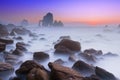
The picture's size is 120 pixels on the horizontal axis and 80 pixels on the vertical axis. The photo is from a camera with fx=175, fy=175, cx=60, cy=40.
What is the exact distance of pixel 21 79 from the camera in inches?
550

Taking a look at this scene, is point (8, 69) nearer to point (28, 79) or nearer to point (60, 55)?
point (28, 79)

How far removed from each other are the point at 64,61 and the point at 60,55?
10.4 feet

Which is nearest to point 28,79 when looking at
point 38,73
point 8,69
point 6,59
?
point 38,73

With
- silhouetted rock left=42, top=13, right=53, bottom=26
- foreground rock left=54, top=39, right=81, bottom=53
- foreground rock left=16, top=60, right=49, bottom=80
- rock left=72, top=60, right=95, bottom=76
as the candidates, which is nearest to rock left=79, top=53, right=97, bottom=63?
foreground rock left=54, top=39, right=81, bottom=53

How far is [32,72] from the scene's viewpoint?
13.2 meters

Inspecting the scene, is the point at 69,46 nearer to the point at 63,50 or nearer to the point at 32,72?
the point at 63,50

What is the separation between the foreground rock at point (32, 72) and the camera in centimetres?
1258

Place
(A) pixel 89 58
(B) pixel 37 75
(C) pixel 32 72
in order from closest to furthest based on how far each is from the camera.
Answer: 1. (B) pixel 37 75
2. (C) pixel 32 72
3. (A) pixel 89 58

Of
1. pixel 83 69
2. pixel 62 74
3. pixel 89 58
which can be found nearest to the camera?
pixel 62 74

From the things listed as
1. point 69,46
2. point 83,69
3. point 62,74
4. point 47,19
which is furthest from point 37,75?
point 47,19

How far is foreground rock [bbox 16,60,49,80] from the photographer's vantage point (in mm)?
12580

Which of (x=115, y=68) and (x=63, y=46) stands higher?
(x=63, y=46)

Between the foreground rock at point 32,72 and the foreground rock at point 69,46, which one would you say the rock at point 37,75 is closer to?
the foreground rock at point 32,72

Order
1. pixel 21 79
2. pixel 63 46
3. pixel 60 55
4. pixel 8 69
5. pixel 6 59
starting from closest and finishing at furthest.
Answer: pixel 21 79 < pixel 8 69 < pixel 6 59 < pixel 60 55 < pixel 63 46
